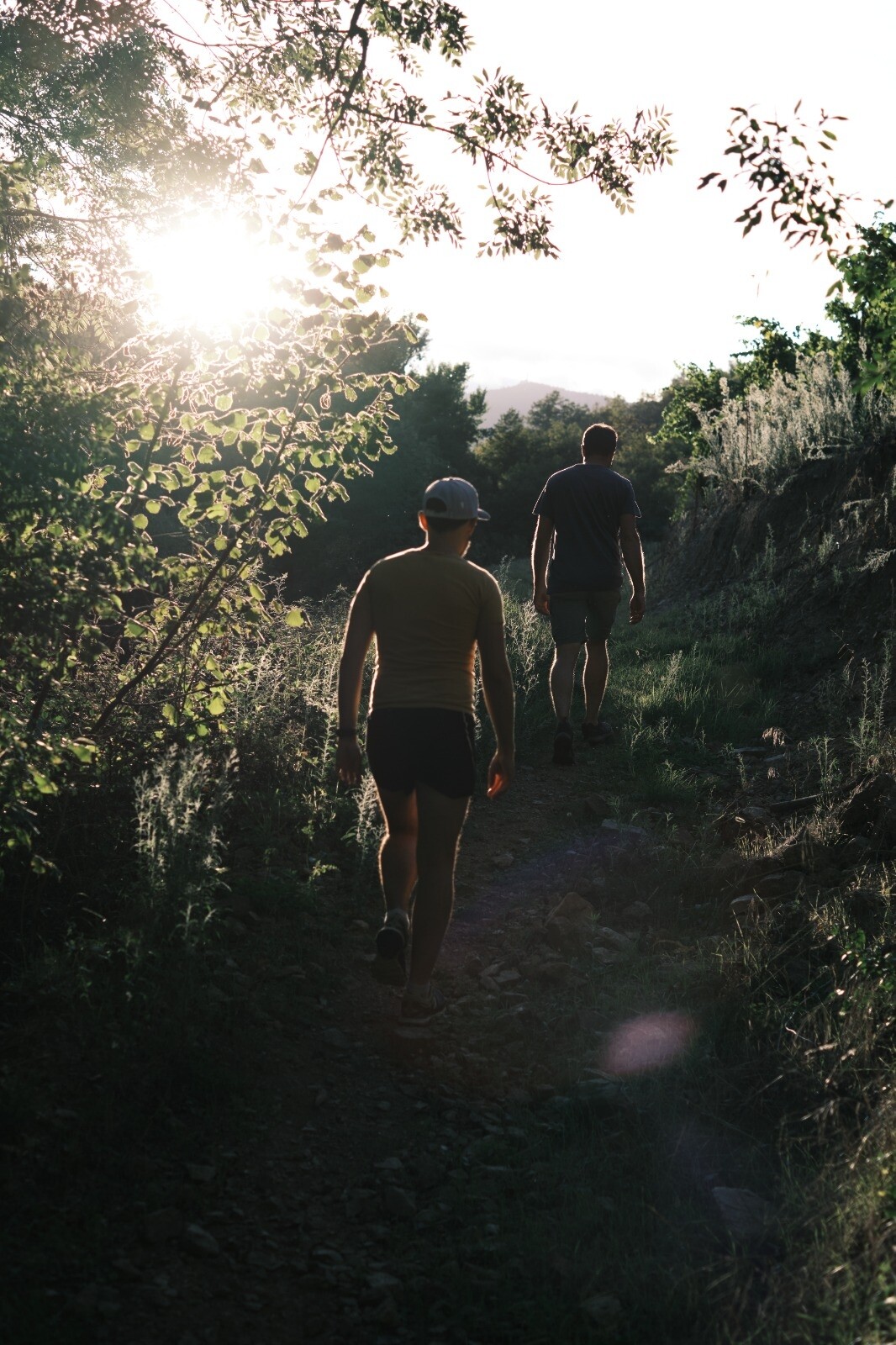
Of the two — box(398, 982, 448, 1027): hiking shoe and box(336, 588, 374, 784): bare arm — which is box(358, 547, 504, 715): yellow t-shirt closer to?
box(336, 588, 374, 784): bare arm

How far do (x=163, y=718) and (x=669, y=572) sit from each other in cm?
1313

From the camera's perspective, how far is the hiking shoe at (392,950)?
422 centimetres

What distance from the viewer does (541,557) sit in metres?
7.94

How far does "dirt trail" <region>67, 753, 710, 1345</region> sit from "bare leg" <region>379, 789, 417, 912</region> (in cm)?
54

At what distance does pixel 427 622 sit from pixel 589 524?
3.71m

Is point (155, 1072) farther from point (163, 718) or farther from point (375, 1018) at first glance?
point (163, 718)

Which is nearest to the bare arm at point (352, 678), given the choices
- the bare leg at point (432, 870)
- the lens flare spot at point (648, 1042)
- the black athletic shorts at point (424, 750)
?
the black athletic shorts at point (424, 750)

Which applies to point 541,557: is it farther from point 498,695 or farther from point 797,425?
point 797,425

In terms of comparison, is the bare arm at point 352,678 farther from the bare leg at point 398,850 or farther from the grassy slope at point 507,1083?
the grassy slope at point 507,1083

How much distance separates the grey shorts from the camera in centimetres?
771

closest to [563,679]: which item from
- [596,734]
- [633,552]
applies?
[596,734]

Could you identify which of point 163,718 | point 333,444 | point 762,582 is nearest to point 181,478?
point 333,444

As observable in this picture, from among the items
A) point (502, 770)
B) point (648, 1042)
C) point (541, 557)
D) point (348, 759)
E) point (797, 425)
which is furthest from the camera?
point (797, 425)

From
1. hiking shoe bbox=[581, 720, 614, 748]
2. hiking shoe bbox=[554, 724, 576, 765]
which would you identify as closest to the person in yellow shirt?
hiking shoe bbox=[554, 724, 576, 765]
